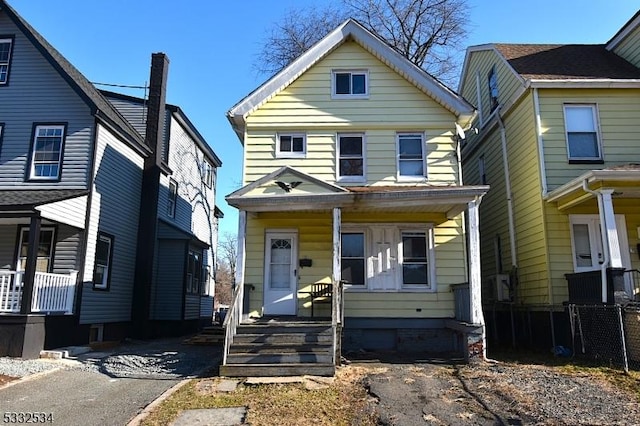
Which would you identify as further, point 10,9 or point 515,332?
point 10,9

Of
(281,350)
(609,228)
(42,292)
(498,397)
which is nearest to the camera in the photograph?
(498,397)

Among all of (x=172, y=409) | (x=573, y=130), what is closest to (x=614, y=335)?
(x=573, y=130)

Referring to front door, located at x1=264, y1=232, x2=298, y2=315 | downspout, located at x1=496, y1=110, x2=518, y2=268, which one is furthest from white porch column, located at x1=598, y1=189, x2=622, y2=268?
front door, located at x1=264, y1=232, x2=298, y2=315

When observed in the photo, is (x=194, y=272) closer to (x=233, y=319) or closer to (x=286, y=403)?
(x=233, y=319)

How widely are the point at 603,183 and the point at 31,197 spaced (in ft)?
42.9

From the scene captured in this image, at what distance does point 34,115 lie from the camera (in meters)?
13.7

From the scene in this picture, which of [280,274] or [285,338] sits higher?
[280,274]

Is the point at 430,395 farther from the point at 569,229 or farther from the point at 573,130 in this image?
the point at 573,130

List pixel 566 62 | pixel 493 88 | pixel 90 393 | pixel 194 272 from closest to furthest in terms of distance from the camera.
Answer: pixel 90 393, pixel 566 62, pixel 493 88, pixel 194 272

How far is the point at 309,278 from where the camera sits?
11453 mm

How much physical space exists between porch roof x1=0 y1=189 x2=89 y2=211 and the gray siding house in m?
0.03

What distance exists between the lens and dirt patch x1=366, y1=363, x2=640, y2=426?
596 cm

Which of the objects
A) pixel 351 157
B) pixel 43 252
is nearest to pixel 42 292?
pixel 43 252

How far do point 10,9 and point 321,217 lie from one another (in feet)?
35.7
